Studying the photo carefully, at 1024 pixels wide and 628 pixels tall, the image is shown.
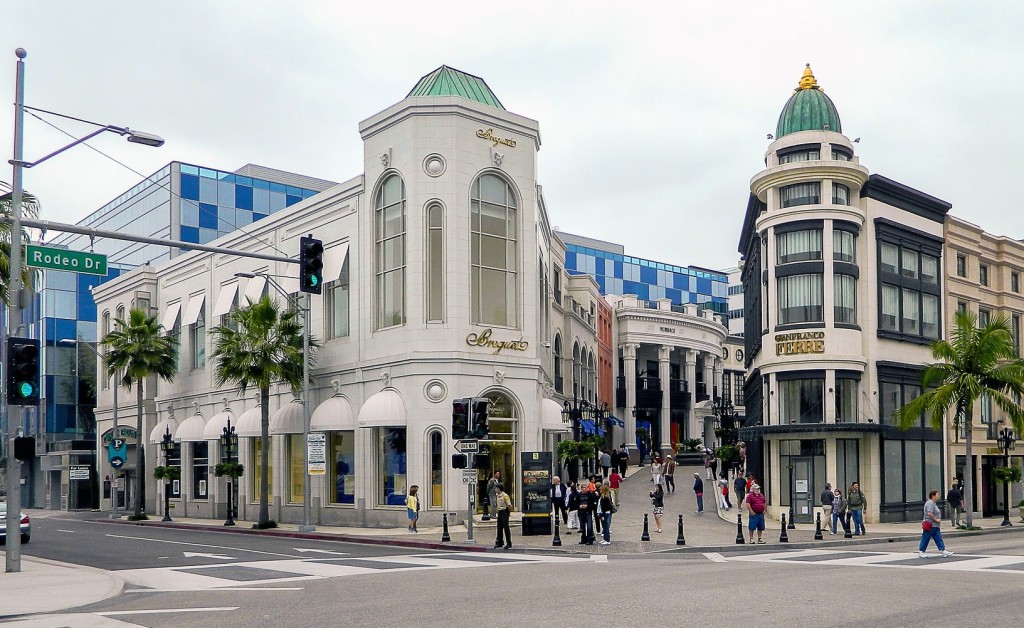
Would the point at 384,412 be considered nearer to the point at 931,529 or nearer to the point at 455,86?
the point at 455,86

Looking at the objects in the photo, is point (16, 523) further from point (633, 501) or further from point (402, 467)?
point (633, 501)

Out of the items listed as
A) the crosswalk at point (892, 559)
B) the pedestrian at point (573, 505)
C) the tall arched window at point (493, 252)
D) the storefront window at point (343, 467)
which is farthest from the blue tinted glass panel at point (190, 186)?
the crosswalk at point (892, 559)

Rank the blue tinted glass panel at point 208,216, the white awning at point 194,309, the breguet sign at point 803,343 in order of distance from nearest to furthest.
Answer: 1. the breguet sign at point 803,343
2. the white awning at point 194,309
3. the blue tinted glass panel at point 208,216

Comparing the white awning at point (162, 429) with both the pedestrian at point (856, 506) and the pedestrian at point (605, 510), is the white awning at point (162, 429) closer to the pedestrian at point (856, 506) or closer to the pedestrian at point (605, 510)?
the pedestrian at point (605, 510)

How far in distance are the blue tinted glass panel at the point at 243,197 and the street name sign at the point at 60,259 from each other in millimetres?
55739

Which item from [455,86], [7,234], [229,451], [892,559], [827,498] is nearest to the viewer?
[892,559]

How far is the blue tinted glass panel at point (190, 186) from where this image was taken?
239 ft

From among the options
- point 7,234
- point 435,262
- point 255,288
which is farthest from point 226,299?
point 7,234

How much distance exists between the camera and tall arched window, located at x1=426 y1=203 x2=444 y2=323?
3722 cm

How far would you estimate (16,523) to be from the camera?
21.2 meters

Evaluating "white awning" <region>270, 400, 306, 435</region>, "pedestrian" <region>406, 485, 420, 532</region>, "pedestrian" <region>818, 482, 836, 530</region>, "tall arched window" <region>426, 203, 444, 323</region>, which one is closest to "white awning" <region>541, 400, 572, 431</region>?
"tall arched window" <region>426, 203, 444, 323</region>

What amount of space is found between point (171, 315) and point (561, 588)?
43.4 m

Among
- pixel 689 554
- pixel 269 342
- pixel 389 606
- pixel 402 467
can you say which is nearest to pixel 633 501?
pixel 402 467

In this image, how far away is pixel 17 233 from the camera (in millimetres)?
21469
